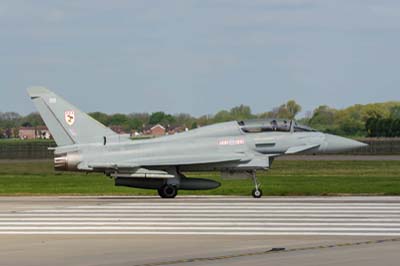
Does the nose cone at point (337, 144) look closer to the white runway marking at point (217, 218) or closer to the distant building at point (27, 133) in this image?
the white runway marking at point (217, 218)

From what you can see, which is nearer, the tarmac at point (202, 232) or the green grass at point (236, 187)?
the tarmac at point (202, 232)

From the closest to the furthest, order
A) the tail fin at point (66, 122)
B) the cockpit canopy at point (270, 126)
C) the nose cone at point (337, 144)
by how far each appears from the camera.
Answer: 1. the tail fin at point (66, 122)
2. the cockpit canopy at point (270, 126)
3. the nose cone at point (337, 144)

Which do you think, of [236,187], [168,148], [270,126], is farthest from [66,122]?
[236,187]

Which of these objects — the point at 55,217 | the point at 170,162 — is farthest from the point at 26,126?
the point at 55,217

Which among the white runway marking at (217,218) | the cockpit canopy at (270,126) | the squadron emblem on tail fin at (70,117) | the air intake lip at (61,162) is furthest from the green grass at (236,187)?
the white runway marking at (217,218)

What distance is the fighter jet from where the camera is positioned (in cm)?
3006

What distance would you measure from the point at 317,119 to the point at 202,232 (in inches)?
2500

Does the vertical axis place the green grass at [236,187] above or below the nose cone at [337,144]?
below

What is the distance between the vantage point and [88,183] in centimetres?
3941

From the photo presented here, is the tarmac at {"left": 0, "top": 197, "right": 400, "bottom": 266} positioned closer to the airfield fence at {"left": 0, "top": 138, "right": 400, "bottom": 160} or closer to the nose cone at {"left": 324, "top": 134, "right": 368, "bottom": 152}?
the nose cone at {"left": 324, "top": 134, "right": 368, "bottom": 152}

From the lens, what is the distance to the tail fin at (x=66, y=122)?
30281 millimetres

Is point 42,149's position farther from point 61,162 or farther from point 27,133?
point 61,162

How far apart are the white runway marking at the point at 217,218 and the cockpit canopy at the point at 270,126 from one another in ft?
12.8

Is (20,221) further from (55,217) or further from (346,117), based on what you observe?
(346,117)
